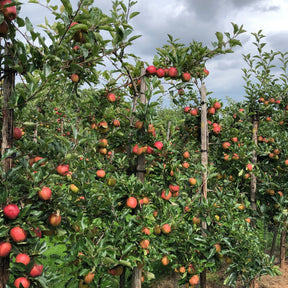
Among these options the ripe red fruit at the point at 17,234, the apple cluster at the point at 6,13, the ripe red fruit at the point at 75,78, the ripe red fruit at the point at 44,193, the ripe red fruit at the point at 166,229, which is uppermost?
the apple cluster at the point at 6,13

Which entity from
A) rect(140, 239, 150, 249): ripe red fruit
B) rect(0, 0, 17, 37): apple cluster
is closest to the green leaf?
rect(0, 0, 17, 37): apple cluster

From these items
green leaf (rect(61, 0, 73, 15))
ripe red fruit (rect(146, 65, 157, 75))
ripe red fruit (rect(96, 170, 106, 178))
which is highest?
green leaf (rect(61, 0, 73, 15))

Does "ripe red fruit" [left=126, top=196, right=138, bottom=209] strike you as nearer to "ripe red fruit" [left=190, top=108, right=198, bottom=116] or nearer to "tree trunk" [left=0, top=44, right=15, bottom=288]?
"tree trunk" [left=0, top=44, right=15, bottom=288]

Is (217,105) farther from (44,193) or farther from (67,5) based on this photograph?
(44,193)

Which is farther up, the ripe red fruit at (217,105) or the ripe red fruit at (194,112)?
the ripe red fruit at (217,105)

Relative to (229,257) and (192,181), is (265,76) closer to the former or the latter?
(192,181)

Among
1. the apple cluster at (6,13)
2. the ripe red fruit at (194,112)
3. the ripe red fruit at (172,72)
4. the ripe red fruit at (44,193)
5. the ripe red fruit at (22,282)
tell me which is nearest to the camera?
the apple cluster at (6,13)

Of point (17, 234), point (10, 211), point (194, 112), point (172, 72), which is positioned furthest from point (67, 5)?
point (194, 112)

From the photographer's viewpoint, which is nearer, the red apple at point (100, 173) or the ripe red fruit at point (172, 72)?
the ripe red fruit at point (172, 72)

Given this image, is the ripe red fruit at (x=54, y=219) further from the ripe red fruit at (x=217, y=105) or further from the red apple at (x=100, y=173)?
the ripe red fruit at (x=217, y=105)

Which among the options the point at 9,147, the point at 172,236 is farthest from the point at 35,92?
the point at 172,236

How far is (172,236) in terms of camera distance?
12.3ft

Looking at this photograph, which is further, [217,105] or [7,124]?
[217,105]

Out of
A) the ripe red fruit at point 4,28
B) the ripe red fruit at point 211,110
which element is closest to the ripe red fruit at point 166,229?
the ripe red fruit at point 211,110
